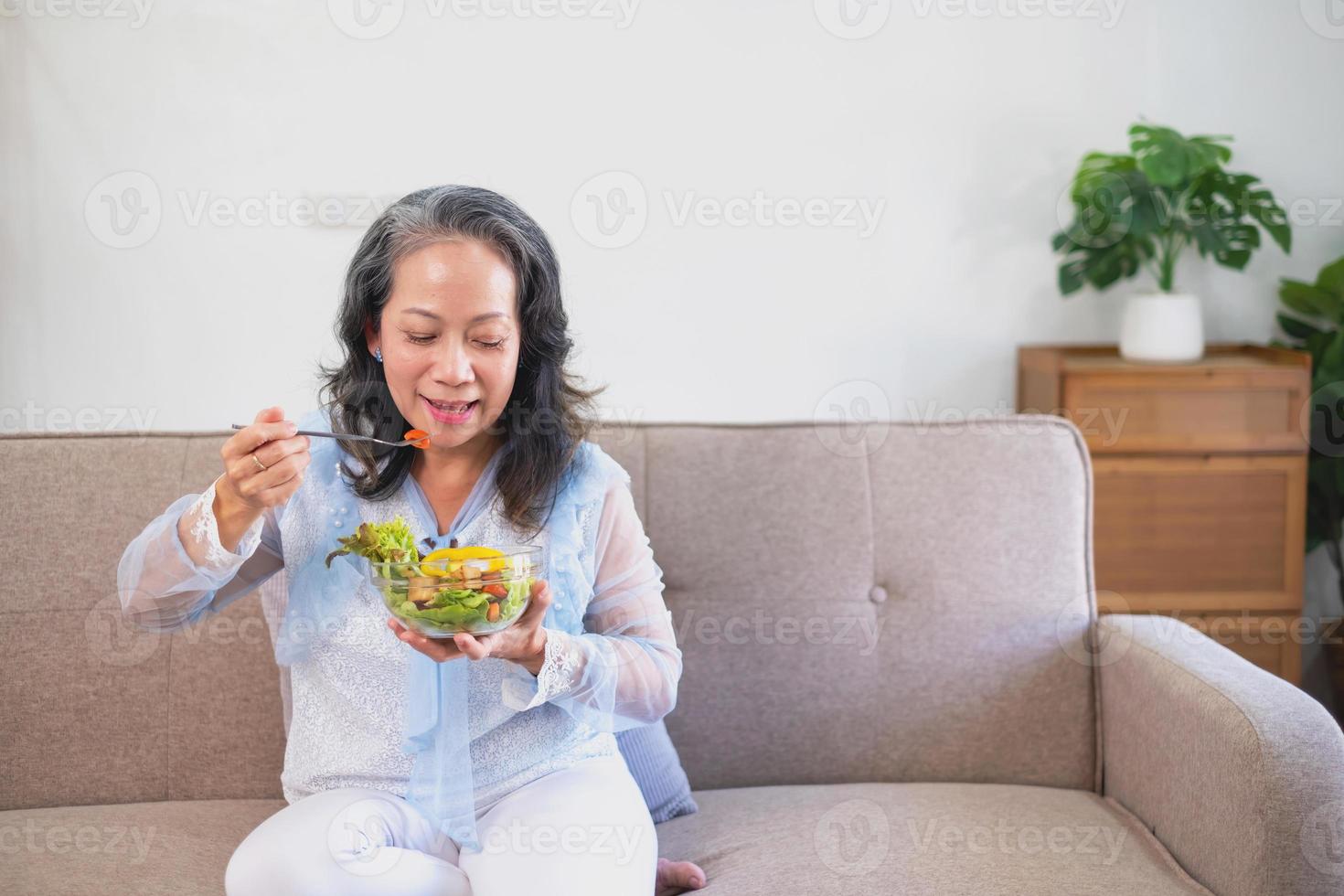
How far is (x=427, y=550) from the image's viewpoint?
156 centimetres

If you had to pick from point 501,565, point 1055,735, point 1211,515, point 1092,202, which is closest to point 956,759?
point 1055,735

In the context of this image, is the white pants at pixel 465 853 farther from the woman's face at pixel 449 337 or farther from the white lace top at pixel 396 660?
the woman's face at pixel 449 337

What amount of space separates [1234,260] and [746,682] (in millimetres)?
2291

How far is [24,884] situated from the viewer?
150 centimetres

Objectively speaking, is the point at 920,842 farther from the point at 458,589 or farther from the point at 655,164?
the point at 655,164

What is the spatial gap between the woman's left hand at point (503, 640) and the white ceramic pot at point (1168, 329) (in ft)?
8.18

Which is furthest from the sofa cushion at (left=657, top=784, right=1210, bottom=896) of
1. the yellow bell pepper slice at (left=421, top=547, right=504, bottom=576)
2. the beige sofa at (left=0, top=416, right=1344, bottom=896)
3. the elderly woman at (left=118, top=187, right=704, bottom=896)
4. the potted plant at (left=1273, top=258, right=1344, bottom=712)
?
the potted plant at (left=1273, top=258, right=1344, bottom=712)

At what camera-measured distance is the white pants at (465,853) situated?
52.1 inches

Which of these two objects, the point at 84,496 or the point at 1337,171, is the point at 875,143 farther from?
the point at 84,496

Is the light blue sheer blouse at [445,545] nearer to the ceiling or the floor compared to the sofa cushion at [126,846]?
nearer to the ceiling

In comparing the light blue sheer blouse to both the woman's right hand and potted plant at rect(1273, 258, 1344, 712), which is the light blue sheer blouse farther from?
potted plant at rect(1273, 258, 1344, 712)

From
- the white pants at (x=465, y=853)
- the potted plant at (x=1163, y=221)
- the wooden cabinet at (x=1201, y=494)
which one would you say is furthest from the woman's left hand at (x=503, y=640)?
the potted plant at (x=1163, y=221)

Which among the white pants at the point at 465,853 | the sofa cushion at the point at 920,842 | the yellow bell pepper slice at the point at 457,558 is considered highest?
the yellow bell pepper slice at the point at 457,558

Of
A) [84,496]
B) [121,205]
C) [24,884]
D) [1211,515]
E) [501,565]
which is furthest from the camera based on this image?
[121,205]
